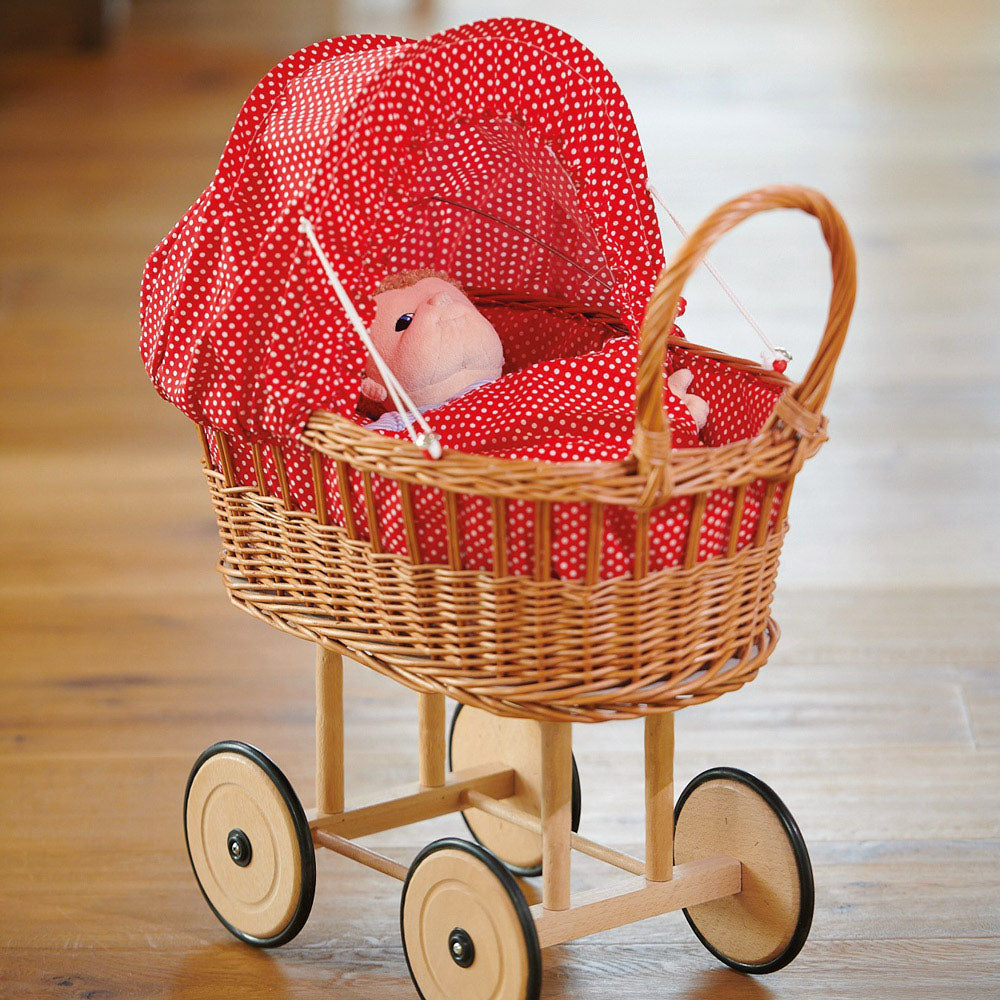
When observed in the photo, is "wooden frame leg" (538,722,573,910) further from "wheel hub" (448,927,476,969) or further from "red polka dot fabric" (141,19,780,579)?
"red polka dot fabric" (141,19,780,579)

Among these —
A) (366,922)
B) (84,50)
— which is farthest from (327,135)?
A: (84,50)

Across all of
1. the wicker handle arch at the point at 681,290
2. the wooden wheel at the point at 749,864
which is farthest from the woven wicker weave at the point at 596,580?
the wooden wheel at the point at 749,864

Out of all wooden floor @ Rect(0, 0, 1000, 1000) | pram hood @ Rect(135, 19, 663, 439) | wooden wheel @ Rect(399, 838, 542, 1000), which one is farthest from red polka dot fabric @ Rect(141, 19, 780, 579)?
wooden floor @ Rect(0, 0, 1000, 1000)

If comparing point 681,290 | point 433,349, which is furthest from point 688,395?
point 681,290

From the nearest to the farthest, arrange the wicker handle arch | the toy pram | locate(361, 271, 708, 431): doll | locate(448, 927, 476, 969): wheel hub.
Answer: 1. the wicker handle arch
2. the toy pram
3. locate(448, 927, 476, 969): wheel hub
4. locate(361, 271, 708, 431): doll

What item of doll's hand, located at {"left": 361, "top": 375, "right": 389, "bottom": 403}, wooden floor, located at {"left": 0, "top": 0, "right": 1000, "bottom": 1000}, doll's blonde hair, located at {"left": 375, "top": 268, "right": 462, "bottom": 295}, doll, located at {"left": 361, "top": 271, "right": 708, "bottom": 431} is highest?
doll's blonde hair, located at {"left": 375, "top": 268, "right": 462, "bottom": 295}

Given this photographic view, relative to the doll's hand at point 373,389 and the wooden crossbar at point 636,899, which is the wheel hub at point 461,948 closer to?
the wooden crossbar at point 636,899

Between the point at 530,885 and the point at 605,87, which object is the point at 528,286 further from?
the point at 530,885

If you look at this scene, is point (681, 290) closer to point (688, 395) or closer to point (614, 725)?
point (688, 395)

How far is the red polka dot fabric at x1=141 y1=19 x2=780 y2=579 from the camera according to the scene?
1.23 meters

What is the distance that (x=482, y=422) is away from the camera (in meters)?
1.34

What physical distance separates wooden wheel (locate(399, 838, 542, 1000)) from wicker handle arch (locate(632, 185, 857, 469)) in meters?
0.38

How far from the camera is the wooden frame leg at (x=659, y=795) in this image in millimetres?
1344

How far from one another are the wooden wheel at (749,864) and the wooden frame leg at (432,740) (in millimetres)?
245
